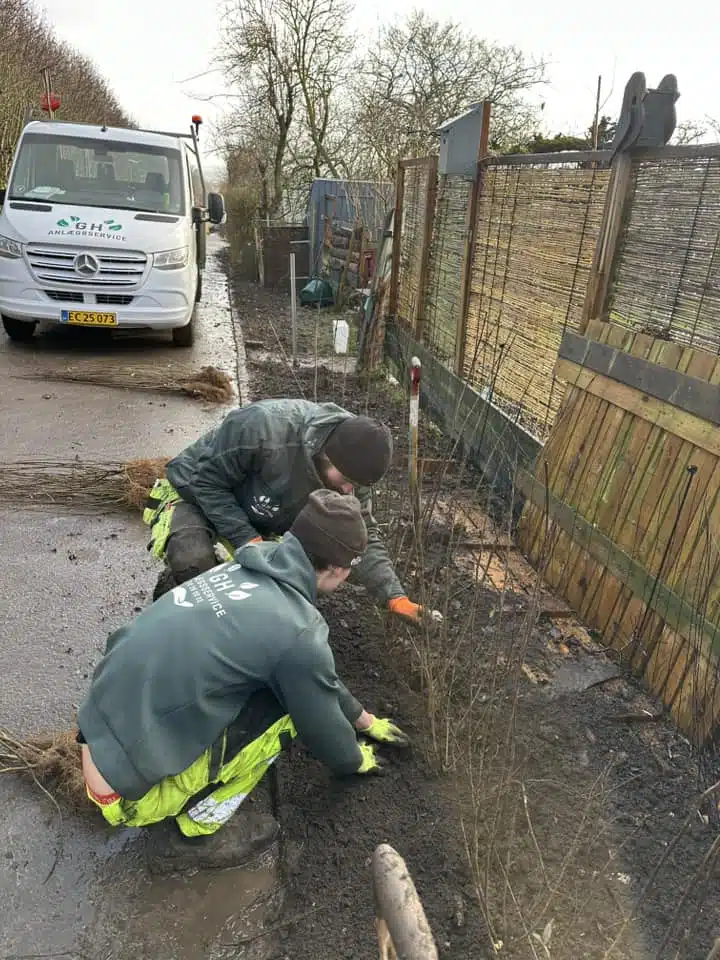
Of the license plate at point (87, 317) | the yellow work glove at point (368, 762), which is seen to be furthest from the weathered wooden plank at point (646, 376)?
the license plate at point (87, 317)

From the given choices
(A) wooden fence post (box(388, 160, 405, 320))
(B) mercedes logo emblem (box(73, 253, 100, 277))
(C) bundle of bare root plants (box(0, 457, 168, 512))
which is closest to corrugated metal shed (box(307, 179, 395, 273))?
(A) wooden fence post (box(388, 160, 405, 320))

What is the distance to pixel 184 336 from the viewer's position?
877 centimetres

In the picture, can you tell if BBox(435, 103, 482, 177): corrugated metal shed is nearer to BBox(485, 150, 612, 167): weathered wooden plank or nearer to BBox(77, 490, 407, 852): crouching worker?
BBox(485, 150, 612, 167): weathered wooden plank

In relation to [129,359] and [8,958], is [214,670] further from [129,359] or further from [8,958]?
[129,359]

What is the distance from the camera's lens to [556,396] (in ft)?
14.4

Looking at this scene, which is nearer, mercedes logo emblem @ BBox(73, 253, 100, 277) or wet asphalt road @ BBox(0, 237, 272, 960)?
wet asphalt road @ BBox(0, 237, 272, 960)

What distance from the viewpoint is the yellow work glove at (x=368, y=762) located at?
236cm

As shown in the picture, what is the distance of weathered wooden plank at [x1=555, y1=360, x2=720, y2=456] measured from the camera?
115 inches

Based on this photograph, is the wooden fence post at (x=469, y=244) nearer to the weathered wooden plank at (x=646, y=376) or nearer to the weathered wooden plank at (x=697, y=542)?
the weathered wooden plank at (x=646, y=376)

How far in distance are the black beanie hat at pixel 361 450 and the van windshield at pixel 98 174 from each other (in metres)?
6.56

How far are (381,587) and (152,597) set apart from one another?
1393 millimetres

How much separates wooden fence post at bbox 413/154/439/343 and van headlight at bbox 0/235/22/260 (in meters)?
4.21

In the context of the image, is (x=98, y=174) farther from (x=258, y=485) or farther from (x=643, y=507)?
(x=643, y=507)

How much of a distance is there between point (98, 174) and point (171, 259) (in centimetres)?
154
